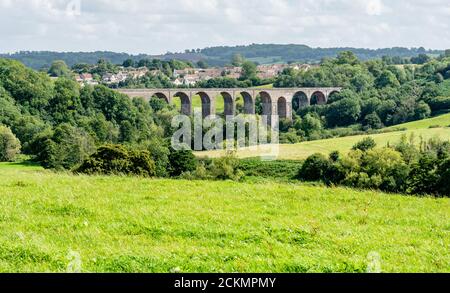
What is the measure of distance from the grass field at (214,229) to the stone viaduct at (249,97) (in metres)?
76.3

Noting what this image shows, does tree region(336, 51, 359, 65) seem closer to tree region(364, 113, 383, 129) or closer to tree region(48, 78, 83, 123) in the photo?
tree region(364, 113, 383, 129)

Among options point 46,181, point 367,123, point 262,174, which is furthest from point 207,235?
point 367,123

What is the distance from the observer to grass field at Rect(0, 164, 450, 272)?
23.3 ft

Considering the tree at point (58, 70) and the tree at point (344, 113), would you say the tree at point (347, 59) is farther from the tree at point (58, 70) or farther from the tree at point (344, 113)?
the tree at point (58, 70)

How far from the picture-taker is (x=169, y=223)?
9.27 meters

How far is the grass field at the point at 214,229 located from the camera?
7098mm

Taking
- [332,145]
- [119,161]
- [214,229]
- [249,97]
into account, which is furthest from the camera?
[249,97]

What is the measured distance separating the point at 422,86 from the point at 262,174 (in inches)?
2502

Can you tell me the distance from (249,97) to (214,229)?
94298mm

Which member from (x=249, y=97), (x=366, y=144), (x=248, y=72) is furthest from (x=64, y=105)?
(x=248, y=72)

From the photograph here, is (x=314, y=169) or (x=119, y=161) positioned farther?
(x=314, y=169)

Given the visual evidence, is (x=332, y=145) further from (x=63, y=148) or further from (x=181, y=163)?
(x=63, y=148)

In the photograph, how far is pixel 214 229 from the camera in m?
8.88
